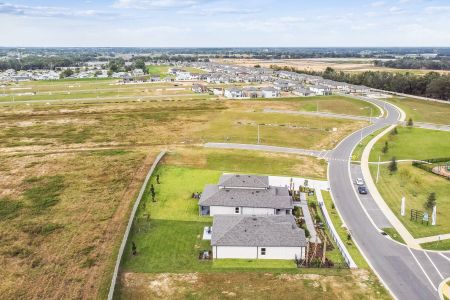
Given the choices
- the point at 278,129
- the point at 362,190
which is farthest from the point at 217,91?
the point at 362,190

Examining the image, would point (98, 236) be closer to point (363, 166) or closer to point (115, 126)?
point (363, 166)

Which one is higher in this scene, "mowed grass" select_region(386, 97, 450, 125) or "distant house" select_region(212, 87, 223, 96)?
"distant house" select_region(212, 87, 223, 96)

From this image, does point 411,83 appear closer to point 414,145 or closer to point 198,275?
point 414,145

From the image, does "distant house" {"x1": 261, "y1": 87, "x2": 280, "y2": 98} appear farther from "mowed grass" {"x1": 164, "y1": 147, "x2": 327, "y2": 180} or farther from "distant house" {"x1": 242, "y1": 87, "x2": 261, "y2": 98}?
"mowed grass" {"x1": 164, "y1": 147, "x2": 327, "y2": 180}

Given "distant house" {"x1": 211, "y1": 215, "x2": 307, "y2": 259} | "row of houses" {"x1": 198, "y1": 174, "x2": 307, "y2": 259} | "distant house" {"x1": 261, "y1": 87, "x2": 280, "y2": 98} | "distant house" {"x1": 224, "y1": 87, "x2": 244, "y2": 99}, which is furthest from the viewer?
"distant house" {"x1": 261, "y1": 87, "x2": 280, "y2": 98}

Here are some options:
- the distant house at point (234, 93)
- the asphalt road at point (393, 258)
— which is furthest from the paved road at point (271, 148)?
the distant house at point (234, 93)

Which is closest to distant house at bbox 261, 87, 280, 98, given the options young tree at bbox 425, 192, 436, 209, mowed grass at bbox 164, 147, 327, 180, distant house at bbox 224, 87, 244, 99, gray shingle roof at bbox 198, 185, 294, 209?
distant house at bbox 224, 87, 244, 99
